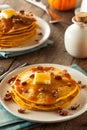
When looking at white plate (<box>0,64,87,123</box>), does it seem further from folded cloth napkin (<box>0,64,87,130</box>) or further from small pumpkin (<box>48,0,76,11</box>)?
small pumpkin (<box>48,0,76,11</box>)

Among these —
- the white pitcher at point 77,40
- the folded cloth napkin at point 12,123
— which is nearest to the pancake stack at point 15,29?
the white pitcher at point 77,40

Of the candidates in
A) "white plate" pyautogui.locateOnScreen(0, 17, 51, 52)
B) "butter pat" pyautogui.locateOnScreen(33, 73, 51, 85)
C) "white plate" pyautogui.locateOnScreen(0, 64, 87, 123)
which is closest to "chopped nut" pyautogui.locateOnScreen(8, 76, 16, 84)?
"white plate" pyautogui.locateOnScreen(0, 64, 87, 123)

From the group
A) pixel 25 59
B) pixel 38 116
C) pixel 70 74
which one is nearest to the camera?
pixel 38 116

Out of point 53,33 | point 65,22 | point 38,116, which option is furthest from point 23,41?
point 38,116

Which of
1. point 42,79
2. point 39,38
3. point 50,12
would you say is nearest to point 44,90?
point 42,79

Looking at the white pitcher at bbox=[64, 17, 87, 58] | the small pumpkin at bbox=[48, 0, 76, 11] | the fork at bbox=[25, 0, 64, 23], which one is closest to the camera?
the white pitcher at bbox=[64, 17, 87, 58]

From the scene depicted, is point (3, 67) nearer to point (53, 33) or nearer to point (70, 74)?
point (70, 74)

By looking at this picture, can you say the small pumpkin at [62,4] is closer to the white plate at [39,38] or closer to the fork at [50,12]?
the fork at [50,12]
